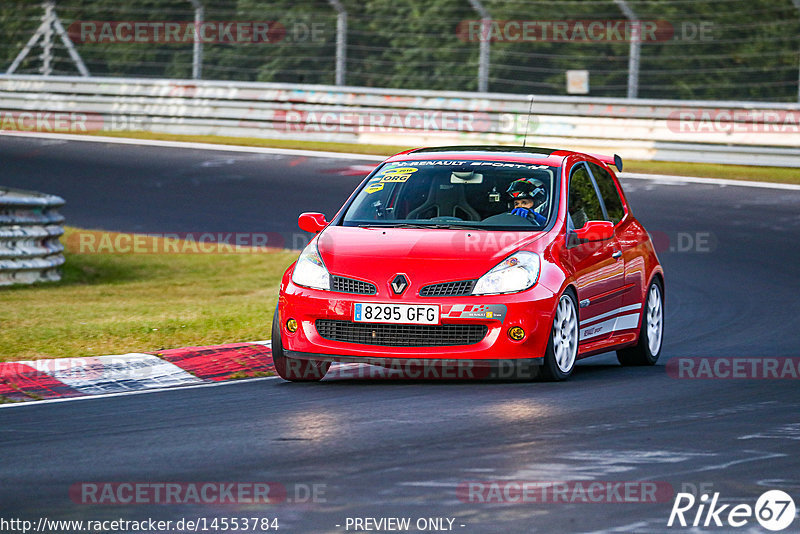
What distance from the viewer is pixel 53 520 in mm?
5352

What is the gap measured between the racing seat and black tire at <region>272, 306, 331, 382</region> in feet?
3.90

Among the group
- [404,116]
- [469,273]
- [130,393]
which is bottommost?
[130,393]

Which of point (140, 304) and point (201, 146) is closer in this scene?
point (140, 304)

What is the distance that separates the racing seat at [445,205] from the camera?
949 centimetres

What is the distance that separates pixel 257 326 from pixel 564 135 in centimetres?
1344

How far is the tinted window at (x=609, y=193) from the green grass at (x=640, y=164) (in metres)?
11.5

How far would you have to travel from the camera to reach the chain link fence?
23.8m

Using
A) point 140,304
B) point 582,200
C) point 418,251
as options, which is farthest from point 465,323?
point 140,304

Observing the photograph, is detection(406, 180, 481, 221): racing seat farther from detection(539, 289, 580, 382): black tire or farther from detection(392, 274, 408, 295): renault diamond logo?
detection(392, 274, 408, 295): renault diamond logo

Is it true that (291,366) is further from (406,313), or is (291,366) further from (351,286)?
(406,313)

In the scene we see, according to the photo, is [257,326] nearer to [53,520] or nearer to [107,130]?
[53,520]

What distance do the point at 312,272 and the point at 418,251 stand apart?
2.21 feet

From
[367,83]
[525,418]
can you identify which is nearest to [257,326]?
[525,418]

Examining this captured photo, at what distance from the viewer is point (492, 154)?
10.0 m
